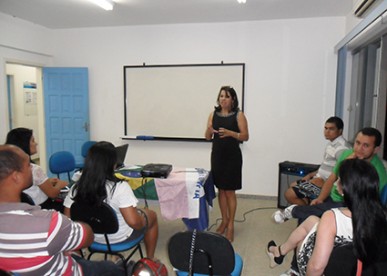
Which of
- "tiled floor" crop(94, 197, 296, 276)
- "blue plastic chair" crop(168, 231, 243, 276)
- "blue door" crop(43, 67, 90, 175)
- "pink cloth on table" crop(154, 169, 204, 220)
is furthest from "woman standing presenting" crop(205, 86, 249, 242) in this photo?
"blue door" crop(43, 67, 90, 175)

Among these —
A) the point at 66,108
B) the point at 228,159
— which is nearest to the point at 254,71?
the point at 228,159

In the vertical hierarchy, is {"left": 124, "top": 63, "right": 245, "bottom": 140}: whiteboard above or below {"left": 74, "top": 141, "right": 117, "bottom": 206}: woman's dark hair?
above

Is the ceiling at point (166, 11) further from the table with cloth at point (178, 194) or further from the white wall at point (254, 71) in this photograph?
the table with cloth at point (178, 194)

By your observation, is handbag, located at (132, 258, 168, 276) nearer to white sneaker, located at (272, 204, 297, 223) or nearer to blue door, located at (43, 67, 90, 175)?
white sneaker, located at (272, 204, 297, 223)

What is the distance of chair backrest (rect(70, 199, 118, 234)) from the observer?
196 cm

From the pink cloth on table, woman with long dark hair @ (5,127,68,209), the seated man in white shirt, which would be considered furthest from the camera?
the seated man in white shirt

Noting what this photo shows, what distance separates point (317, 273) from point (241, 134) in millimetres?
1801

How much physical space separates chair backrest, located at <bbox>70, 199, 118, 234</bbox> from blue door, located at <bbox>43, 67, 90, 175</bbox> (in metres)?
3.26

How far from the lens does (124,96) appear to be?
196 inches

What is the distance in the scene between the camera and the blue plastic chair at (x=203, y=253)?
4.98ft

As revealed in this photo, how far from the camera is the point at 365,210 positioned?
1.44 m

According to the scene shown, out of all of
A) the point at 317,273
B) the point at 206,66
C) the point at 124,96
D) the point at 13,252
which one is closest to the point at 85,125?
the point at 124,96

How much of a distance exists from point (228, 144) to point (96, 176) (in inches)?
60.6

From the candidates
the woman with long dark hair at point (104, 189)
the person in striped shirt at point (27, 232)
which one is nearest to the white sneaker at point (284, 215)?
the woman with long dark hair at point (104, 189)
